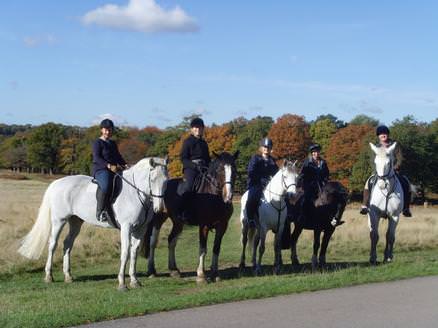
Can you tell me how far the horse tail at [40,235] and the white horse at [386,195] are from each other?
740cm

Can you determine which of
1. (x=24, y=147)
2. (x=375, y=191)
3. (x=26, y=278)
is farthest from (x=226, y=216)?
(x=24, y=147)

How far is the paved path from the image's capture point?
7.34m

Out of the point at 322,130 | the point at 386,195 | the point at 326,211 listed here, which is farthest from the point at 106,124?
the point at 322,130

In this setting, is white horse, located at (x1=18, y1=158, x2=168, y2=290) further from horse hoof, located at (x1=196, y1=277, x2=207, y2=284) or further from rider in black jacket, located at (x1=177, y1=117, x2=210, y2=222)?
horse hoof, located at (x1=196, y1=277, x2=207, y2=284)

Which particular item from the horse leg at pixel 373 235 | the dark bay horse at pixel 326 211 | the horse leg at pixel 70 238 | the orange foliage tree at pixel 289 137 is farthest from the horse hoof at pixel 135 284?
the orange foliage tree at pixel 289 137

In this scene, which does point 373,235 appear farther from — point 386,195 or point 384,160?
point 384,160

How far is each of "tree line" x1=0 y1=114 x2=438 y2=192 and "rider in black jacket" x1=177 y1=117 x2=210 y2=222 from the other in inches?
1416

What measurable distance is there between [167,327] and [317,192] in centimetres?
669

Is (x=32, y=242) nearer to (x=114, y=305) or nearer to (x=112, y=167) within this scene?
(x=112, y=167)

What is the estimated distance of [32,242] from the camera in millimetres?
12125

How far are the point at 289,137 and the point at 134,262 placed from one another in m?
69.8

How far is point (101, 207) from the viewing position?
11.0m

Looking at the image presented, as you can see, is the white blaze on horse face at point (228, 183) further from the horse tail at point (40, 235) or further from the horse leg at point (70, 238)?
the horse tail at point (40, 235)

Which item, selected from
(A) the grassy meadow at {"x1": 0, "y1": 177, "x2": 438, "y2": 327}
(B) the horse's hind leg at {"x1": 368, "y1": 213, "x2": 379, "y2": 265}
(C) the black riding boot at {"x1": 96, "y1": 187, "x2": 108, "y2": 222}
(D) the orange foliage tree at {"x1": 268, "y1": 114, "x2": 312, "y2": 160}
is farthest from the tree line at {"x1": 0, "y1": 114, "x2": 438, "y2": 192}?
(C) the black riding boot at {"x1": 96, "y1": 187, "x2": 108, "y2": 222}
